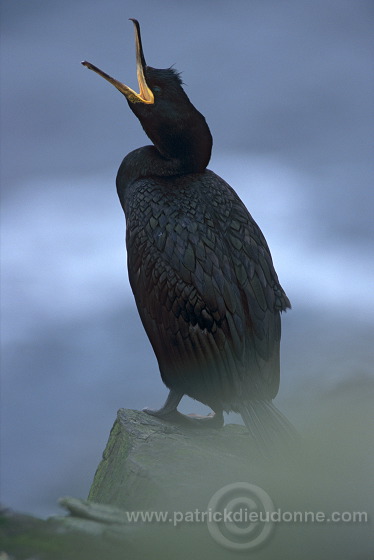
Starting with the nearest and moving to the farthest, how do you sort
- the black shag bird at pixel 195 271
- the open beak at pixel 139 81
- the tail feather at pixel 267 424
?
1. the tail feather at pixel 267 424
2. the black shag bird at pixel 195 271
3. the open beak at pixel 139 81

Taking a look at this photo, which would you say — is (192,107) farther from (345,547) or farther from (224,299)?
(345,547)

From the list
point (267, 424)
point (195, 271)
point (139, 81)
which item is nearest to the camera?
point (267, 424)

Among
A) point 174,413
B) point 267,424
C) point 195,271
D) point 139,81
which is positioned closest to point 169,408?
point 174,413

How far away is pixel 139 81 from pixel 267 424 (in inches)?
103

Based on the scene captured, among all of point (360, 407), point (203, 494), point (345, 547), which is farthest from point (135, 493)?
point (360, 407)

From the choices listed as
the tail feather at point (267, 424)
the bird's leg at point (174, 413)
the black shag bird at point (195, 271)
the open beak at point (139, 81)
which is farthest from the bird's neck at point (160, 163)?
the tail feather at point (267, 424)

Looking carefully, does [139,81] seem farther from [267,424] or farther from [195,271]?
[267,424]

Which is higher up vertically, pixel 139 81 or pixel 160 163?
pixel 139 81

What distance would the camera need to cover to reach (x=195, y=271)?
488cm

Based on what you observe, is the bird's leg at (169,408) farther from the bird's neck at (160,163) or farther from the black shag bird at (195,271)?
the bird's neck at (160,163)

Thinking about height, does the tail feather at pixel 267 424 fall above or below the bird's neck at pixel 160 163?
below

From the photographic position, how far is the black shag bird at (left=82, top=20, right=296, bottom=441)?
4867 mm

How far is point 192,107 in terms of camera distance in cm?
528

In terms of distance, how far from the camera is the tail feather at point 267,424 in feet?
14.9
